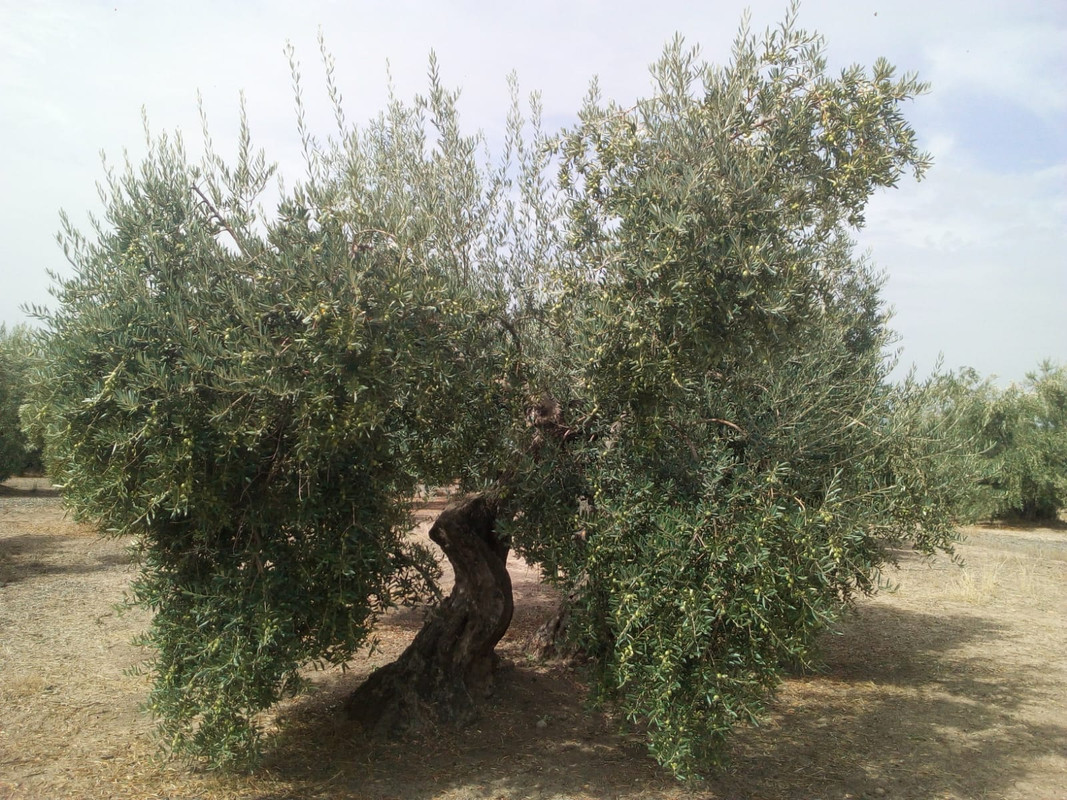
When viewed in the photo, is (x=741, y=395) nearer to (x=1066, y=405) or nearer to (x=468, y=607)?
(x=468, y=607)

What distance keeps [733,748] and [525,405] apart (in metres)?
4.13

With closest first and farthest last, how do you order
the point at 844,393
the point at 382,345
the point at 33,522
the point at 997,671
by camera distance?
the point at 382,345 < the point at 844,393 < the point at 997,671 < the point at 33,522

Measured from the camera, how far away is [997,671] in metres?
10.7

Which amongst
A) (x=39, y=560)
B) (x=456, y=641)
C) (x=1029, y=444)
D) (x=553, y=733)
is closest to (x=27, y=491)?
(x=39, y=560)

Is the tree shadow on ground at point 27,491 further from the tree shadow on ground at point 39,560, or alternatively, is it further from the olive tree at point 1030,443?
the olive tree at point 1030,443

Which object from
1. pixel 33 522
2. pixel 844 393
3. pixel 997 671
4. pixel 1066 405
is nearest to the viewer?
pixel 844 393

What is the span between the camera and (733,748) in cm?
766

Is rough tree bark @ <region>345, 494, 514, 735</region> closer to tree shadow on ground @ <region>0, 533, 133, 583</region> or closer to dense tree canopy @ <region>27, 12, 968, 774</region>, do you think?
dense tree canopy @ <region>27, 12, 968, 774</region>

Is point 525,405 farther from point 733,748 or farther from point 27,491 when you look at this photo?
point 27,491

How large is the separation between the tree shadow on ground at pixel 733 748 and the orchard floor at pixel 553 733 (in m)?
0.02

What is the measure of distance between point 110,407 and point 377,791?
12.3 feet

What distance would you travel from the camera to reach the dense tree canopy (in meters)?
5.04

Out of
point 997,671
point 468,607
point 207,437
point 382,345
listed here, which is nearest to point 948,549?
point 997,671

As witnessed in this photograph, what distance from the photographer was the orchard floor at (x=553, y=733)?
6594mm
